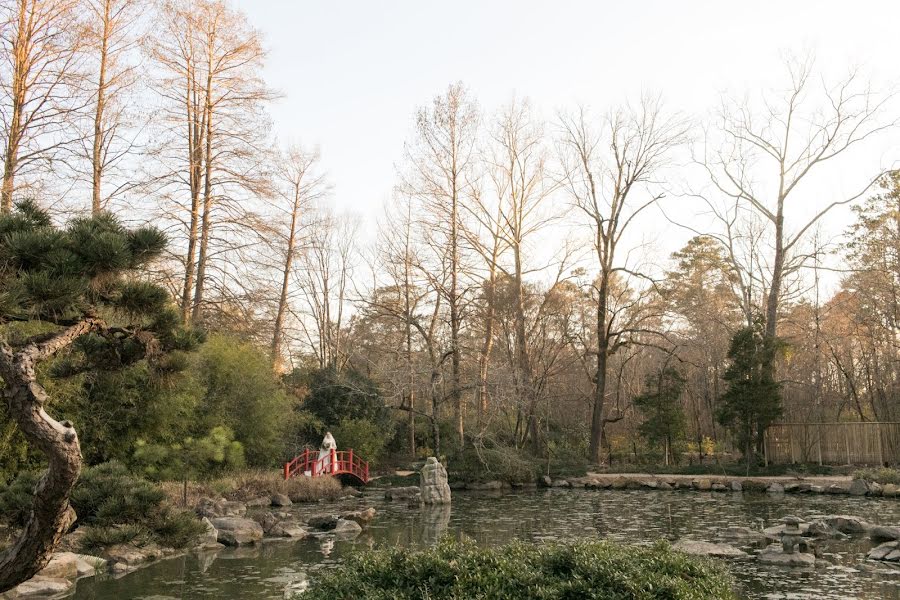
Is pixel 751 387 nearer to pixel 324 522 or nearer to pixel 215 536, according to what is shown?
pixel 324 522

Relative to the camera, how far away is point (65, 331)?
18.9 feet

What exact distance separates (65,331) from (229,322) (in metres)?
16.4

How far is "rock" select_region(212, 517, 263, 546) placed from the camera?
1318 centimetres

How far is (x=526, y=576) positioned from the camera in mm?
5762

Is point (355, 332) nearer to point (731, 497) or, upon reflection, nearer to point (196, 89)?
point (196, 89)

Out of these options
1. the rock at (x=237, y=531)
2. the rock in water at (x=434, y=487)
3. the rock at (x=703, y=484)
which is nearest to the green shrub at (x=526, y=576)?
the rock at (x=237, y=531)

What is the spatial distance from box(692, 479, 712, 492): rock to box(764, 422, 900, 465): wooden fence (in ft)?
11.6

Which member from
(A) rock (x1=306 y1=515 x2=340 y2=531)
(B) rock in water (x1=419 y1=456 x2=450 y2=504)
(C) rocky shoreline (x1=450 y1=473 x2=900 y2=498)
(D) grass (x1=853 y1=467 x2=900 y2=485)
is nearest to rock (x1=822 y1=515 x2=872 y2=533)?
(C) rocky shoreline (x1=450 y1=473 x2=900 y2=498)

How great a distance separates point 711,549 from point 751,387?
13.6 metres

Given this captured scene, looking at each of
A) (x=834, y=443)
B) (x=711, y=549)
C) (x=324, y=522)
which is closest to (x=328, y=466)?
(x=324, y=522)

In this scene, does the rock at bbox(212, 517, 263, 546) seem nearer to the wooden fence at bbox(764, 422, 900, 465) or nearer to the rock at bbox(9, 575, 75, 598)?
the rock at bbox(9, 575, 75, 598)

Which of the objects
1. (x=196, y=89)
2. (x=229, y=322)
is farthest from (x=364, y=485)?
(x=196, y=89)

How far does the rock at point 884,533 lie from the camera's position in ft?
40.7

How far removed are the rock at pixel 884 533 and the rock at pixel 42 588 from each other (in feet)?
39.7
